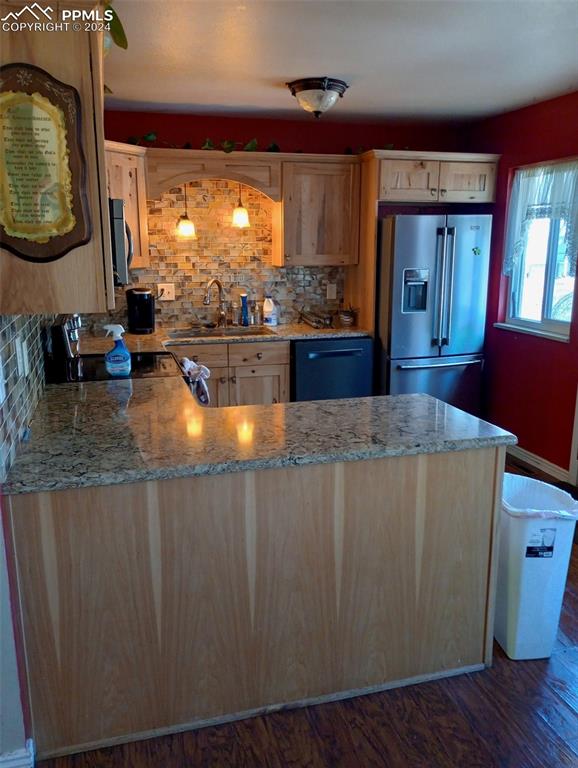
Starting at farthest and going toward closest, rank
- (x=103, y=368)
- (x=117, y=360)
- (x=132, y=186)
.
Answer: (x=132, y=186) → (x=103, y=368) → (x=117, y=360)

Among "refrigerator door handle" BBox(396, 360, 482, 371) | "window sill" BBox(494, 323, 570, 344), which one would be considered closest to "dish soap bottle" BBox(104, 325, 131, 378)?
"refrigerator door handle" BBox(396, 360, 482, 371)

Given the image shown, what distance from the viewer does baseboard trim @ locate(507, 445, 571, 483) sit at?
3.92 m

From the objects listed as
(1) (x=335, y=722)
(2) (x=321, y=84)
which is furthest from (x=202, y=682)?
(2) (x=321, y=84)

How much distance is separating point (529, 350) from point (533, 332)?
0.14 metres

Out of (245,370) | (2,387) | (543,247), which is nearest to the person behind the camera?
(2,387)

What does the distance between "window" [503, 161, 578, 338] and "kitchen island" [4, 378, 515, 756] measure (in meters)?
2.25

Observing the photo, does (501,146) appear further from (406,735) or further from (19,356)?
(406,735)

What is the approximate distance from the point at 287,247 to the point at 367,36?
1826 mm

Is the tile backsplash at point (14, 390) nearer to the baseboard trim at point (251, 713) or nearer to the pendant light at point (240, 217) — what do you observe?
the baseboard trim at point (251, 713)

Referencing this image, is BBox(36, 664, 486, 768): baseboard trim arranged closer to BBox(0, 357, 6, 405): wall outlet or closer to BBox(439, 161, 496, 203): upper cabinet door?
BBox(0, 357, 6, 405): wall outlet

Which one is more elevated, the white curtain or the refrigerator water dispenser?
the white curtain

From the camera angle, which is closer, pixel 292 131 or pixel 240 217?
pixel 240 217

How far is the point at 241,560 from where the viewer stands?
183cm

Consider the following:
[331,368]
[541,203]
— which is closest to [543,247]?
[541,203]
